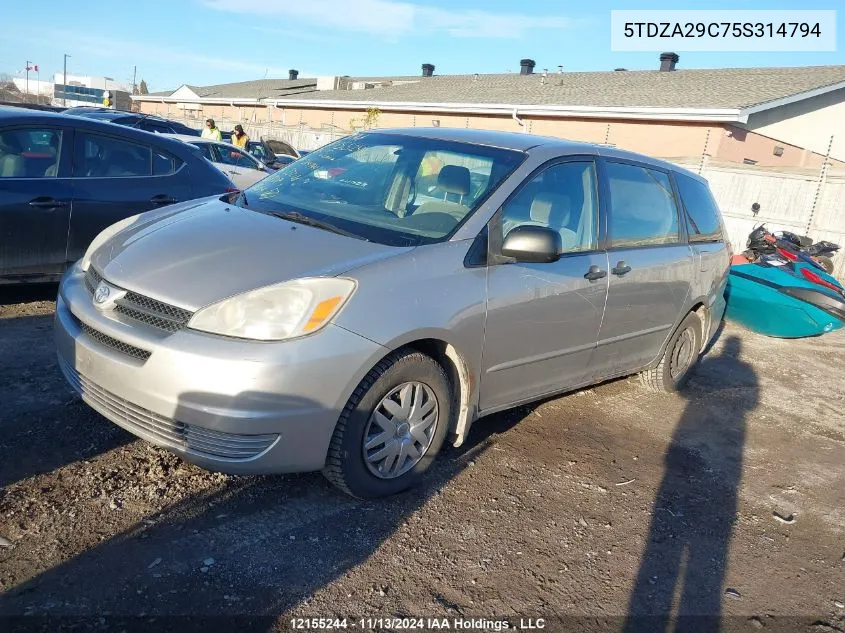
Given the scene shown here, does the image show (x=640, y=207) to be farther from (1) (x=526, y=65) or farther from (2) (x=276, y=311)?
(1) (x=526, y=65)

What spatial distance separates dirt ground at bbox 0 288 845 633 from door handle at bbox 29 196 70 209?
1062 millimetres

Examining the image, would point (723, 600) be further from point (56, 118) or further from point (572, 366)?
point (56, 118)

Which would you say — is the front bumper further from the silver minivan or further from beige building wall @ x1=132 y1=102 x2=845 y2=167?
beige building wall @ x1=132 y1=102 x2=845 y2=167

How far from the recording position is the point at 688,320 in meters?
5.54

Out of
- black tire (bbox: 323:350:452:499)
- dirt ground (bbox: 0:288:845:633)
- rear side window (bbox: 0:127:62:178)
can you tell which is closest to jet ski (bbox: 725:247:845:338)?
dirt ground (bbox: 0:288:845:633)

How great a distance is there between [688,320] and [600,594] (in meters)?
3.16

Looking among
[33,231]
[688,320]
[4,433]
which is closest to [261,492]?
[4,433]

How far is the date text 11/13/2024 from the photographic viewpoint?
2506 millimetres

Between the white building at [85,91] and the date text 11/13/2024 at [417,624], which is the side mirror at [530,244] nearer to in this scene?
the date text 11/13/2024 at [417,624]

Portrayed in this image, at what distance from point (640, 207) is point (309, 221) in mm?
2368

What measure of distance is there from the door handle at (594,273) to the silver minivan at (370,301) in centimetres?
1

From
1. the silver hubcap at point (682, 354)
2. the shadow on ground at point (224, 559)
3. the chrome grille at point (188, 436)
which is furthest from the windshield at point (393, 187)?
the silver hubcap at point (682, 354)

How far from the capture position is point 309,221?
11.9ft

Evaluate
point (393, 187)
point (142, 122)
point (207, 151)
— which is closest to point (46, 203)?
point (393, 187)
